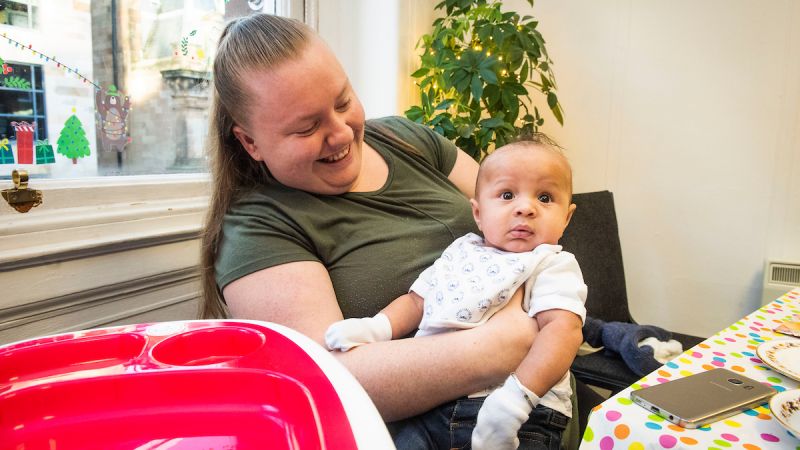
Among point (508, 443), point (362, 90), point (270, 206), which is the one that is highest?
point (362, 90)

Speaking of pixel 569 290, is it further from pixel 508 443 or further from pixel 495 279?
pixel 508 443

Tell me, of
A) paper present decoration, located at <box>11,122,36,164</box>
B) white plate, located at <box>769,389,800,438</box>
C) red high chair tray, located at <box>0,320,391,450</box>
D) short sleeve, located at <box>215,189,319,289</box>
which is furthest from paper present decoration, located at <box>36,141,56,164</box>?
white plate, located at <box>769,389,800,438</box>

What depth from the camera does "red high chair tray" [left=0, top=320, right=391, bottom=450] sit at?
0.48m

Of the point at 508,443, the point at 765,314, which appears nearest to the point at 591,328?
the point at 765,314

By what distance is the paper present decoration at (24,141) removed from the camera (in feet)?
3.78

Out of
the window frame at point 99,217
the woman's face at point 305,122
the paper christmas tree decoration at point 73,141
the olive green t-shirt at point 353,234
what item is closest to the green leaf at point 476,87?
the olive green t-shirt at point 353,234

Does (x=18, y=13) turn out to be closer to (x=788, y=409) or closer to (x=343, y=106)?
(x=343, y=106)

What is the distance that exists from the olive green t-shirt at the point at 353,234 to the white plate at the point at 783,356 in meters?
0.63

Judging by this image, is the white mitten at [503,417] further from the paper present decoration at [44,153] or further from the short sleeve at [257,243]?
the paper present decoration at [44,153]

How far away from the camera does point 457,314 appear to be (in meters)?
0.98

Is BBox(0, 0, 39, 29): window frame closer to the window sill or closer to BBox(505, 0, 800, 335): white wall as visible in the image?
the window sill

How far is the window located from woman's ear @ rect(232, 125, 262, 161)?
0.51 meters

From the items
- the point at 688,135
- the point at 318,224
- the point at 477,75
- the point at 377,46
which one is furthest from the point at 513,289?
the point at 688,135

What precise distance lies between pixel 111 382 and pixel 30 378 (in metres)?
0.09
